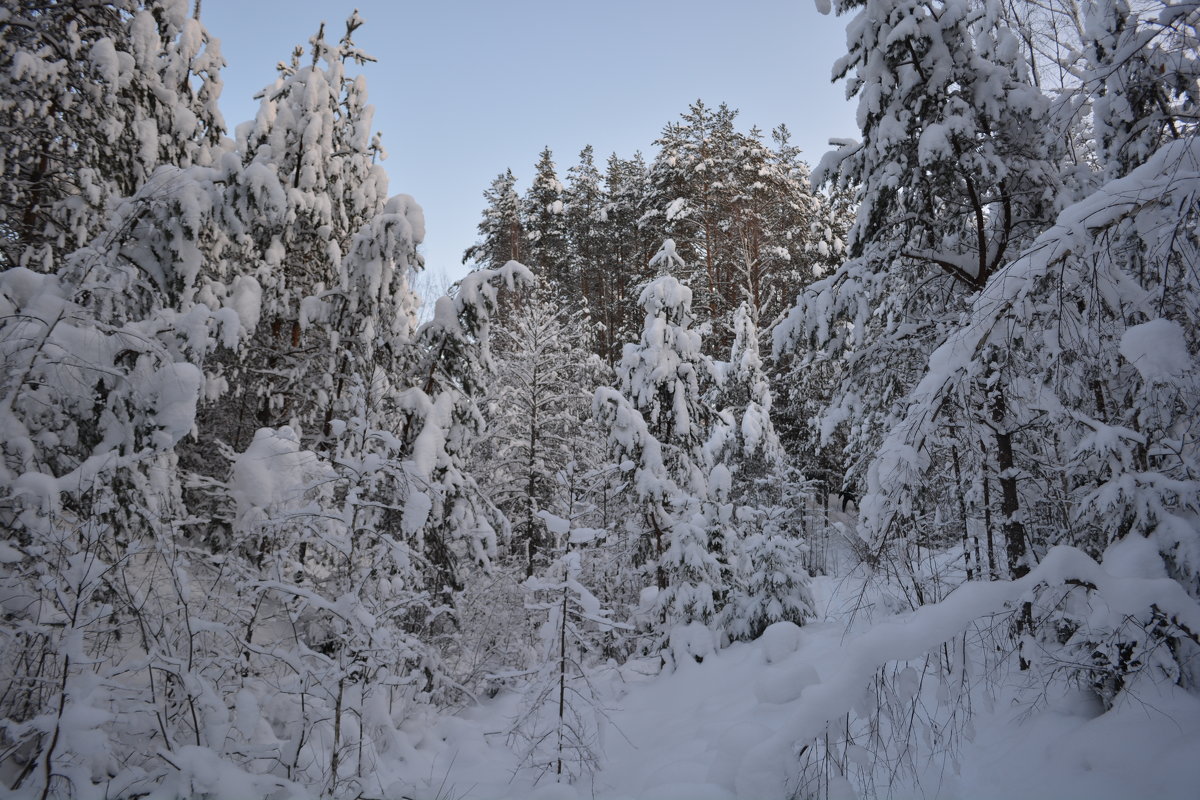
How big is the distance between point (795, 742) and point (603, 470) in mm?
5596

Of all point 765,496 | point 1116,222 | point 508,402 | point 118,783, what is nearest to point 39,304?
point 118,783

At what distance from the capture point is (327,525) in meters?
4.63

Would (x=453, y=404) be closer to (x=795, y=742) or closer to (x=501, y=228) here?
(x=795, y=742)

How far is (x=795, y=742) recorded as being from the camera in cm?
240

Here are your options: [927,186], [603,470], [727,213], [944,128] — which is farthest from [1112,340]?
[727,213]

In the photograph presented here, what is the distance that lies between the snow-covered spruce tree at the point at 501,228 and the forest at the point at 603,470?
14669 millimetres

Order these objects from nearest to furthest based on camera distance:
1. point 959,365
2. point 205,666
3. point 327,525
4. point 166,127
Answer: point 959,365 → point 205,666 → point 327,525 → point 166,127

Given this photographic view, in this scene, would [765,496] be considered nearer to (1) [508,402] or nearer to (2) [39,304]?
(1) [508,402]

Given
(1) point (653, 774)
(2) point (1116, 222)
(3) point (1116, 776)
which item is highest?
(2) point (1116, 222)

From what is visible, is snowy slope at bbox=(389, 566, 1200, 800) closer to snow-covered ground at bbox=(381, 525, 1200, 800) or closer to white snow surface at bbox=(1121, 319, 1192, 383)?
snow-covered ground at bbox=(381, 525, 1200, 800)

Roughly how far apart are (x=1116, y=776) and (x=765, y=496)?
1656 cm

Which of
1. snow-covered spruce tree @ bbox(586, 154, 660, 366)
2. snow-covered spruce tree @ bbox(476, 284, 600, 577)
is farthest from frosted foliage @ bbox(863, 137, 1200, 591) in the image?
snow-covered spruce tree @ bbox(586, 154, 660, 366)

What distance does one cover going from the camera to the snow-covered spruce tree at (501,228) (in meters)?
24.4

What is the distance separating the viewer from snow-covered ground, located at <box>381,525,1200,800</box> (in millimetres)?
2465
